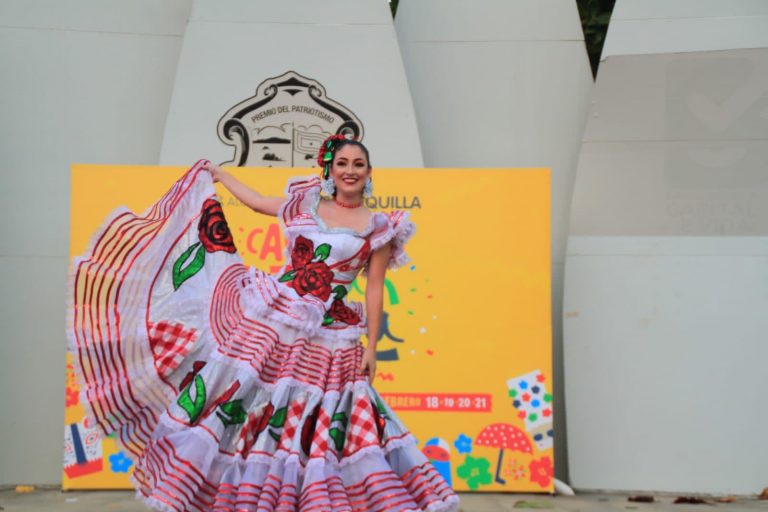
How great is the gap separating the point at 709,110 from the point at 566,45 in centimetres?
117

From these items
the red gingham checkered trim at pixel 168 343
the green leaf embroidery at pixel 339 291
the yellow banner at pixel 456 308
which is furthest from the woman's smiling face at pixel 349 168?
the yellow banner at pixel 456 308

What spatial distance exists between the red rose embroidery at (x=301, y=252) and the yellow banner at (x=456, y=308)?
6.63ft

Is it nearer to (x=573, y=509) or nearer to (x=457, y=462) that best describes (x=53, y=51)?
(x=457, y=462)

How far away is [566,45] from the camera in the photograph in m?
7.31

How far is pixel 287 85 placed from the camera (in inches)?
261

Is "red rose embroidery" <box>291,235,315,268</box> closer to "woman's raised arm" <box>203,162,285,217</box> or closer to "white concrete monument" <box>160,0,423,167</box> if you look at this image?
"woman's raised arm" <box>203,162,285,217</box>

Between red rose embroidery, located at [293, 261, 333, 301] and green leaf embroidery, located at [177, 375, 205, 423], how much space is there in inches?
19.5

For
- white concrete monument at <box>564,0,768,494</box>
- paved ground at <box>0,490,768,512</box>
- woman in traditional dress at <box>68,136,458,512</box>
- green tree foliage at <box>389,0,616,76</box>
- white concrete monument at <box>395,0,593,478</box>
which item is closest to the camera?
woman in traditional dress at <box>68,136,458,512</box>

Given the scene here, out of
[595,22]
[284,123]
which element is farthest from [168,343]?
[595,22]

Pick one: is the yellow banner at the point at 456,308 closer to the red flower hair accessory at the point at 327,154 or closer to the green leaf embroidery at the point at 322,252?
the red flower hair accessory at the point at 327,154

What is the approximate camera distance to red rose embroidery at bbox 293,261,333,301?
394 centimetres

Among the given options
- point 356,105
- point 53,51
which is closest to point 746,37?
point 356,105

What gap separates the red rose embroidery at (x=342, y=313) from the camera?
155 inches

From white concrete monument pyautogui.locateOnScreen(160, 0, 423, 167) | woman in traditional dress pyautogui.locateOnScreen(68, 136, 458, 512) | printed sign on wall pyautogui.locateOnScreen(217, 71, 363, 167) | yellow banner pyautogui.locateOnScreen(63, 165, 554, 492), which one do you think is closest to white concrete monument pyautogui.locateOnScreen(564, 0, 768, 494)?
yellow banner pyautogui.locateOnScreen(63, 165, 554, 492)
